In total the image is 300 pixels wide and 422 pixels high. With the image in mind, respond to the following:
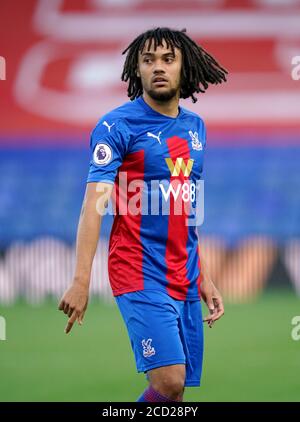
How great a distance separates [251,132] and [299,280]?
2.17 m

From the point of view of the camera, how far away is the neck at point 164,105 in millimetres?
5555

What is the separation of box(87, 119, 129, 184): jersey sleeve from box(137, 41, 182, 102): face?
0.29 metres

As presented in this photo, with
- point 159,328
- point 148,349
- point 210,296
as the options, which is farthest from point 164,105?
point 148,349

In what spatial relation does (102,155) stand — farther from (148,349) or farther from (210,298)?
(210,298)

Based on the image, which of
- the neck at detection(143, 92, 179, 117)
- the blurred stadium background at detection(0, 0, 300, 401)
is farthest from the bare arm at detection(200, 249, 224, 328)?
the blurred stadium background at detection(0, 0, 300, 401)

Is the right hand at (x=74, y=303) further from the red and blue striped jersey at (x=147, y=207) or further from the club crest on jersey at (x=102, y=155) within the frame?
the club crest on jersey at (x=102, y=155)

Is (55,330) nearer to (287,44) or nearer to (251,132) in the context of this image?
(251,132)

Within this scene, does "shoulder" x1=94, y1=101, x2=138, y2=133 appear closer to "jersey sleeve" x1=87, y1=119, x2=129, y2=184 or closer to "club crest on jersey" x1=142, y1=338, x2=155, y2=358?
"jersey sleeve" x1=87, y1=119, x2=129, y2=184

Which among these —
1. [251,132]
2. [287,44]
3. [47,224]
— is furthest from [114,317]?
[287,44]

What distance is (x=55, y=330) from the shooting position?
456 inches

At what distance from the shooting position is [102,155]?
17.2 feet

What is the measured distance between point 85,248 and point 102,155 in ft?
1.59

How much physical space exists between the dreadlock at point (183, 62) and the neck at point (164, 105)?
0.57 feet

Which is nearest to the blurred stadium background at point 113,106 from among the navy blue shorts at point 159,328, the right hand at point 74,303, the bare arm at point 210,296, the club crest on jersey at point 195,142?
the bare arm at point 210,296
